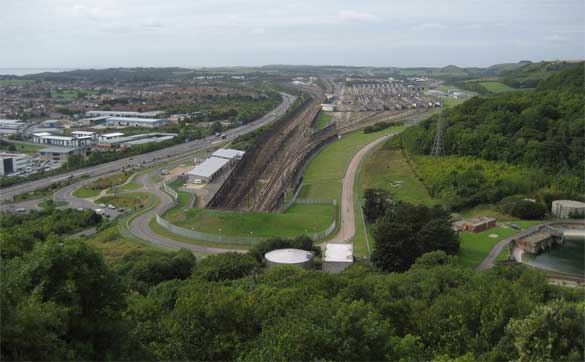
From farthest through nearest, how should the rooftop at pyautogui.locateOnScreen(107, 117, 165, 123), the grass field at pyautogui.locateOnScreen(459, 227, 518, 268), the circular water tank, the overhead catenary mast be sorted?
the rooftop at pyautogui.locateOnScreen(107, 117, 165, 123), the overhead catenary mast, the grass field at pyautogui.locateOnScreen(459, 227, 518, 268), the circular water tank

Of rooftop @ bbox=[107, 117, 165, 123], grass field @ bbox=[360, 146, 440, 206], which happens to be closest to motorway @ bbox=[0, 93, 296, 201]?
rooftop @ bbox=[107, 117, 165, 123]

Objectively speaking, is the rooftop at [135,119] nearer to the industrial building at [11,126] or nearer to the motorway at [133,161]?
the industrial building at [11,126]

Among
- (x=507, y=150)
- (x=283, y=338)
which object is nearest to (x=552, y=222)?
(x=507, y=150)

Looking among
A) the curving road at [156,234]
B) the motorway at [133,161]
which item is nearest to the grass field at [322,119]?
the motorway at [133,161]

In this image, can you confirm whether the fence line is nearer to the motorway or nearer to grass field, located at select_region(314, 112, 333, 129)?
the motorway

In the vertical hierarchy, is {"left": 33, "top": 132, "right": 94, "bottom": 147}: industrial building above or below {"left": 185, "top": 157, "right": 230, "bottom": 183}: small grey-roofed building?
above

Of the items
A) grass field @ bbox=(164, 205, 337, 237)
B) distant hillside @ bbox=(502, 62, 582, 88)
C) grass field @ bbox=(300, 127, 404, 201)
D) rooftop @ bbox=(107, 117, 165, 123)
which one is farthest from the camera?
distant hillside @ bbox=(502, 62, 582, 88)

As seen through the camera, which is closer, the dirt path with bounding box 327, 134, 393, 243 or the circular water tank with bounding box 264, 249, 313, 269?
the circular water tank with bounding box 264, 249, 313, 269
